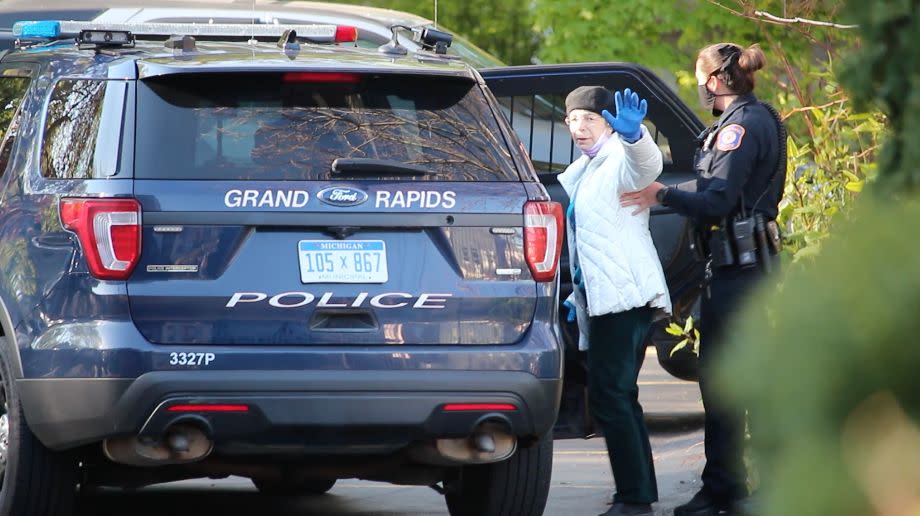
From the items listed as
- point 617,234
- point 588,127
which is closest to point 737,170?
point 617,234

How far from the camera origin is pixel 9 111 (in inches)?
245

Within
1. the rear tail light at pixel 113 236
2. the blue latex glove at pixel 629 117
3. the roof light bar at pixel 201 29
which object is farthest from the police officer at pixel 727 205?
the rear tail light at pixel 113 236

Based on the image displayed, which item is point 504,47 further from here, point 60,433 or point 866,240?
point 866,240

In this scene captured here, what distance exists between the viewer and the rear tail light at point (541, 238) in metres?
5.23

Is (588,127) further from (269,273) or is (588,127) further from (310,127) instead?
(269,273)

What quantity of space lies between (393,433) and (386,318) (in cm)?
36

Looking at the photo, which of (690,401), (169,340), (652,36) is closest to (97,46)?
(169,340)

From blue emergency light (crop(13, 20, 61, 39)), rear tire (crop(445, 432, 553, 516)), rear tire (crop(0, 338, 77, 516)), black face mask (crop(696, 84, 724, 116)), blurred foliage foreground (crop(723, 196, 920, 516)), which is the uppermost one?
blurred foliage foreground (crop(723, 196, 920, 516))

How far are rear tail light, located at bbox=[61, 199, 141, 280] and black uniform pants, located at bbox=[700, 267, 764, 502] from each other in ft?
7.12

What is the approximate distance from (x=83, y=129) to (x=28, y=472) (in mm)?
1128

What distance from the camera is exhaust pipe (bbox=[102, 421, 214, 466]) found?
4.97 m

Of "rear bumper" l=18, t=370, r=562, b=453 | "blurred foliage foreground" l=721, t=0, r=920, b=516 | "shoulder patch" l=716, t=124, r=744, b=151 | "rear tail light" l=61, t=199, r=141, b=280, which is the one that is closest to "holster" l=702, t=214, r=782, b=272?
"shoulder patch" l=716, t=124, r=744, b=151

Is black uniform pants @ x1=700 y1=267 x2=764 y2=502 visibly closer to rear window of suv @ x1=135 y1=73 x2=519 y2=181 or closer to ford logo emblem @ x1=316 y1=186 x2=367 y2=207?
rear window of suv @ x1=135 y1=73 x2=519 y2=181

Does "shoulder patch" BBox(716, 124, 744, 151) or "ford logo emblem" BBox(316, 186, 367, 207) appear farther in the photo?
"shoulder patch" BBox(716, 124, 744, 151)
